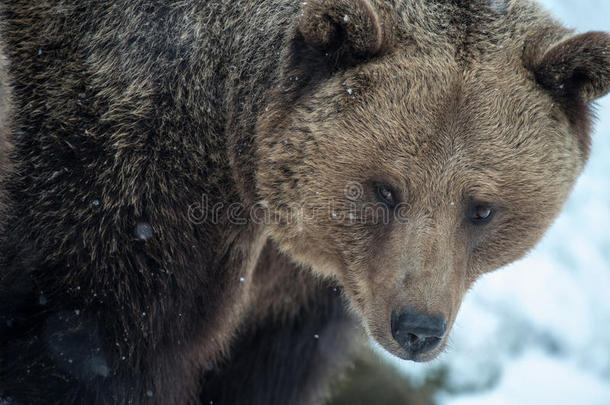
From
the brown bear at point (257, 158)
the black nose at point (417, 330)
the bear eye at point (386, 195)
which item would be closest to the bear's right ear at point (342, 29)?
the brown bear at point (257, 158)

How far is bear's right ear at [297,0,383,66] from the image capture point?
430cm

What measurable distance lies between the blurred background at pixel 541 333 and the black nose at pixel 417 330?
13.2ft

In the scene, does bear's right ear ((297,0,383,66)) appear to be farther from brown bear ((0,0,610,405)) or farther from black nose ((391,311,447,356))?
black nose ((391,311,447,356))

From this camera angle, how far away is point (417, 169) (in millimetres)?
4391

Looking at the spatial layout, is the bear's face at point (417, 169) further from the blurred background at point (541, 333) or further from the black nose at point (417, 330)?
the blurred background at point (541, 333)

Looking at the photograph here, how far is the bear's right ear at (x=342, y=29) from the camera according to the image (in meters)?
4.30

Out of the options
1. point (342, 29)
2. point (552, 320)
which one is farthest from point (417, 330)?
point (552, 320)

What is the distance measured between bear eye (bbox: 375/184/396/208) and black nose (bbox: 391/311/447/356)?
2.01 feet

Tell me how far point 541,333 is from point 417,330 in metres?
8.06

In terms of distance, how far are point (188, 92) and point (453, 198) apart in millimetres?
1639

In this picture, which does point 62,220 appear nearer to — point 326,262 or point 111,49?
point 111,49

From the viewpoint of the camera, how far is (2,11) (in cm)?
481

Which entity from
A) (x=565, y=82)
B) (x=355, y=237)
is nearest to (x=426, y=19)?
(x=565, y=82)

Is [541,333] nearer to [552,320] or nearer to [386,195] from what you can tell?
[552,320]
